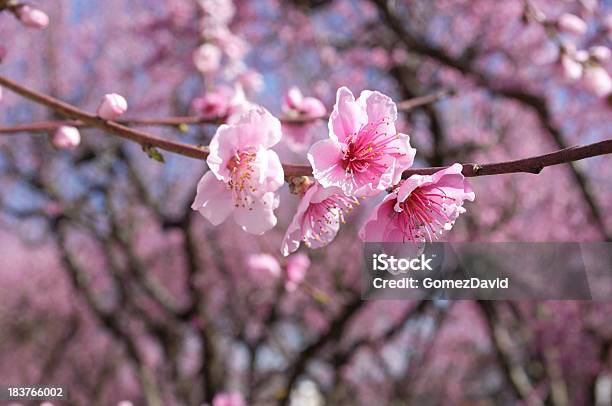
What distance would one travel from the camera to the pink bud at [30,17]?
1360 millimetres

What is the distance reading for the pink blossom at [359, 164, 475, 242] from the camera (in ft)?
2.92

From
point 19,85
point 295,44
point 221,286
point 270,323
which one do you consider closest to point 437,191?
point 19,85

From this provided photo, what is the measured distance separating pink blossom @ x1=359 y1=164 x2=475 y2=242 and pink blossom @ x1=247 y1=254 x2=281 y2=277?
1379mm

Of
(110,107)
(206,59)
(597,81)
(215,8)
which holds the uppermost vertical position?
(215,8)

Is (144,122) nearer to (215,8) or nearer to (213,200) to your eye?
(213,200)

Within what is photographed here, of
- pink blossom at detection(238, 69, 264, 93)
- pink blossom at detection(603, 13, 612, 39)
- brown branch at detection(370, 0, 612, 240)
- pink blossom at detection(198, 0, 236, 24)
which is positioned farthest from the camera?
pink blossom at detection(198, 0, 236, 24)

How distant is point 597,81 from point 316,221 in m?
1.52

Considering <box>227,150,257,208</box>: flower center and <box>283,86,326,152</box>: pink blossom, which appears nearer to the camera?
<box>227,150,257,208</box>: flower center

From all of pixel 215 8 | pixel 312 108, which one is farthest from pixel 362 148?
pixel 215 8

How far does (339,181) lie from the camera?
2.89 ft

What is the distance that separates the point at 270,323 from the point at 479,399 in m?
7.13

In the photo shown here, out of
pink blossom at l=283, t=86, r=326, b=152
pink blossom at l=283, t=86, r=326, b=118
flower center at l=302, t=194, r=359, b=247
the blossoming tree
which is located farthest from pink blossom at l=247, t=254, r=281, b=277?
flower center at l=302, t=194, r=359, b=247

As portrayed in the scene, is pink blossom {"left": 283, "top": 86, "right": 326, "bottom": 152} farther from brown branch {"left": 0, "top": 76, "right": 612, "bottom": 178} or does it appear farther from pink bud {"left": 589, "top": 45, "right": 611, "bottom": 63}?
pink bud {"left": 589, "top": 45, "right": 611, "bottom": 63}

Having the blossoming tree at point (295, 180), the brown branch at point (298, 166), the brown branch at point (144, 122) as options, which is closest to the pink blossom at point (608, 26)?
the blossoming tree at point (295, 180)
